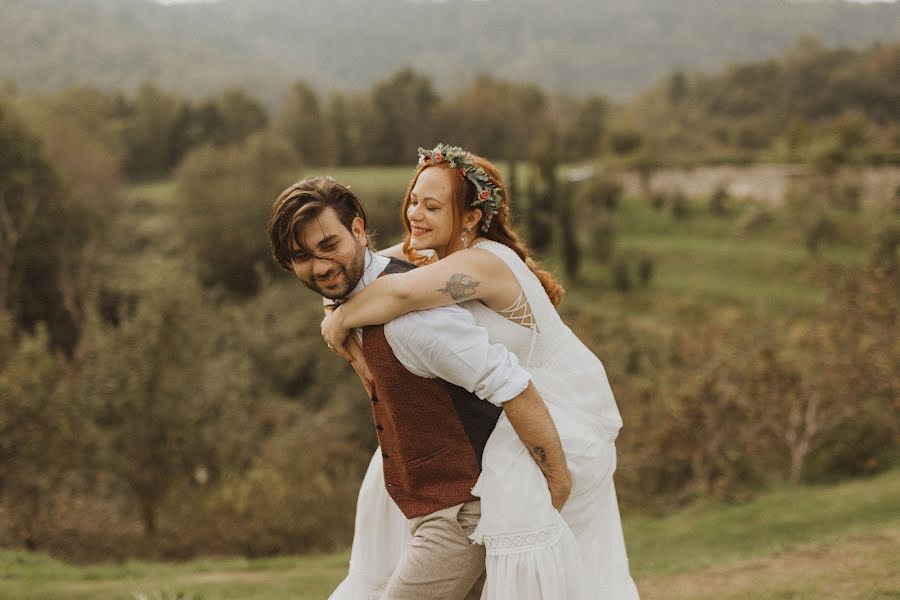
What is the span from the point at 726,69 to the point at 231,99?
4715cm

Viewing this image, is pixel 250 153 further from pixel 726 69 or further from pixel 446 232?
pixel 726 69

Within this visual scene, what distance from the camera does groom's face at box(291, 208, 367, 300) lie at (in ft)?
8.46

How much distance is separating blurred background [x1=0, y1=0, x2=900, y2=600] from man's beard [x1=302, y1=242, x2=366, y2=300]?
2.10 metres

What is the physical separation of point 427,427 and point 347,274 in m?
0.59

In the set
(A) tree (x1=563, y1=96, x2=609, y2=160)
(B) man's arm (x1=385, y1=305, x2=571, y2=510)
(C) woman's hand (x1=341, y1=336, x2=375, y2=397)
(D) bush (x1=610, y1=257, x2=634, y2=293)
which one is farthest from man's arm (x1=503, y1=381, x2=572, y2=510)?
(A) tree (x1=563, y1=96, x2=609, y2=160)

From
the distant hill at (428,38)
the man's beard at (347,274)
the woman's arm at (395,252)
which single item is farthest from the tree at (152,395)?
the distant hill at (428,38)

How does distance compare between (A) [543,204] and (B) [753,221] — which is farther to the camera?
(B) [753,221]

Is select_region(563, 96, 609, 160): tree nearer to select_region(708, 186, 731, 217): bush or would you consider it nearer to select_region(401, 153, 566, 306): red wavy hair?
select_region(708, 186, 731, 217): bush

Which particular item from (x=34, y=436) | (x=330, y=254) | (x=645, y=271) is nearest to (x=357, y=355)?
(x=330, y=254)

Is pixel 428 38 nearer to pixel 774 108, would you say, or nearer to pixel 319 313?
pixel 774 108

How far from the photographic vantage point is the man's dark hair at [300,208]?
8.31ft

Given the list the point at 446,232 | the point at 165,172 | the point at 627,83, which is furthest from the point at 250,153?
the point at 627,83

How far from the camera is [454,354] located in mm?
2521

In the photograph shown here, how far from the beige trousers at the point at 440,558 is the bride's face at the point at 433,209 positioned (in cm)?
105
